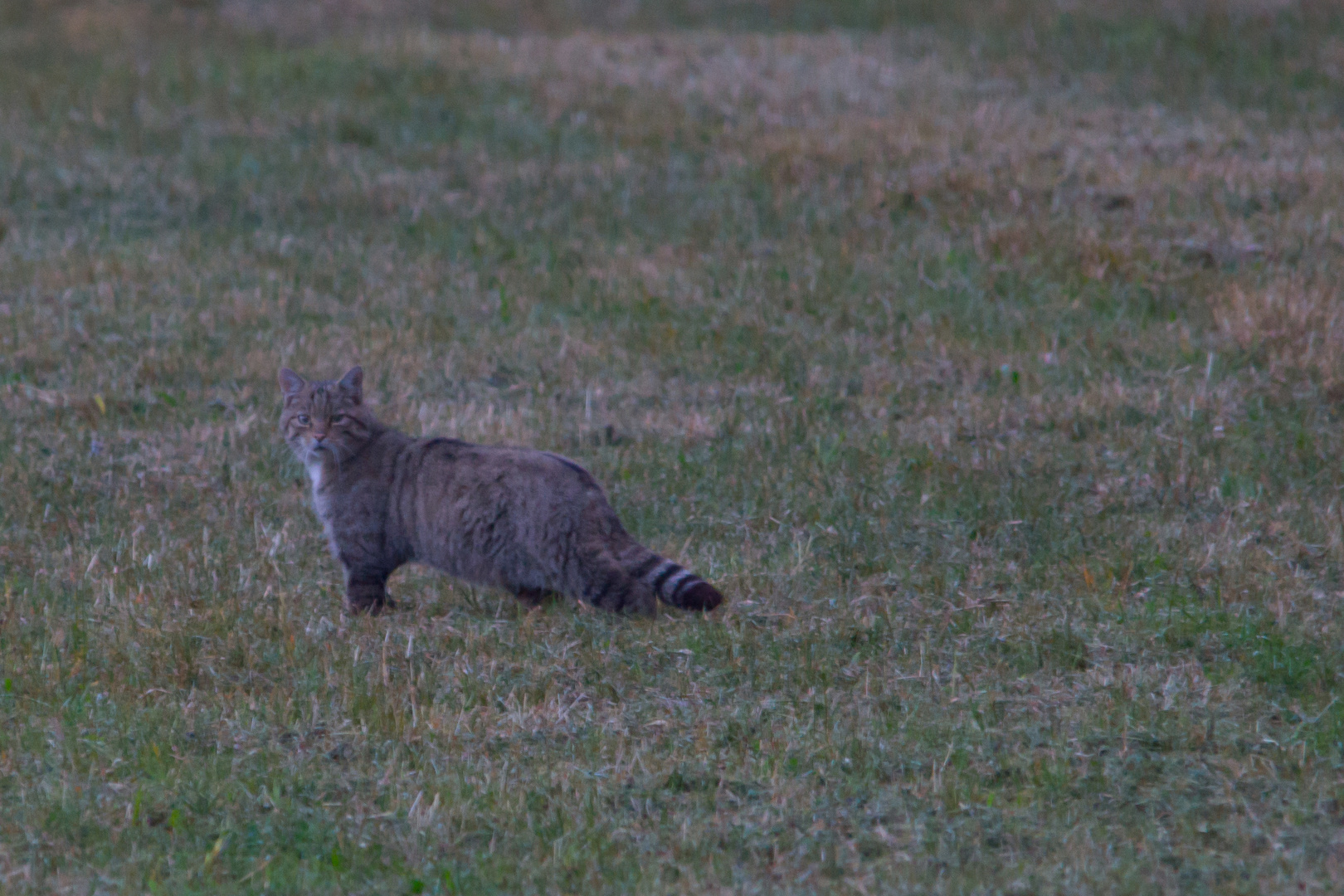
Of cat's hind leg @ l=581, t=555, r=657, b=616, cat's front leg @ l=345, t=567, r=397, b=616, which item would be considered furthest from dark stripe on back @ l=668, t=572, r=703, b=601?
cat's front leg @ l=345, t=567, r=397, b=616

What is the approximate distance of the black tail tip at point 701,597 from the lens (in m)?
6.25

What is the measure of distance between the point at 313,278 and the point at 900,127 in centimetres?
592

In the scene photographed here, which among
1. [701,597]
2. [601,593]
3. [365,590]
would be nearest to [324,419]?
[365,590]

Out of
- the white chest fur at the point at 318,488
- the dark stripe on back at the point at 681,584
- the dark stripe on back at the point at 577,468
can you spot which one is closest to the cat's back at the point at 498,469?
the dark stripe on back at the point at 577,468

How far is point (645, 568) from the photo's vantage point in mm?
6371

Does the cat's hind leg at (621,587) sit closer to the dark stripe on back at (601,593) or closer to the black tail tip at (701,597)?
the dark stripe on back at (601,593)

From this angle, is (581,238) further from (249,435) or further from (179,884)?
(179,884)

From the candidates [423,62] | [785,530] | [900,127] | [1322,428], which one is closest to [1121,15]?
[900,127]

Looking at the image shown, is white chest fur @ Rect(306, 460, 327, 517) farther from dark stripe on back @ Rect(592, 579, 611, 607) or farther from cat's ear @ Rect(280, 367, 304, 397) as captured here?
dark stripe on back @ Rect(592, 579, 611, 607)

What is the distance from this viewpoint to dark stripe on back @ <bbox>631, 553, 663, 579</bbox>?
636cm

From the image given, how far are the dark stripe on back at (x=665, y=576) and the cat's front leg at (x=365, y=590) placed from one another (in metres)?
1.20

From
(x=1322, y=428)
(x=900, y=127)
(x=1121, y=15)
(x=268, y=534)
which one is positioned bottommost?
(x=268, y=534)

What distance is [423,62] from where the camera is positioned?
1697 centimetres

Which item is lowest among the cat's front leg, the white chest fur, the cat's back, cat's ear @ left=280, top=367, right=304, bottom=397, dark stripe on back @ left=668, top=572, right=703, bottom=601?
the cat's front leg
